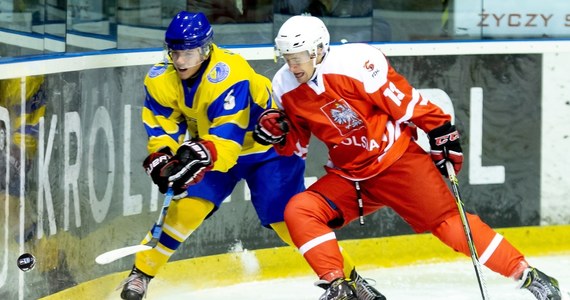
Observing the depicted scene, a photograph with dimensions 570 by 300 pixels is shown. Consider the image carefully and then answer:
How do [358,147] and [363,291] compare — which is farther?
[363,291]

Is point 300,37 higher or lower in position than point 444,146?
higher

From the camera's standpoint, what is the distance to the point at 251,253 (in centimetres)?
566

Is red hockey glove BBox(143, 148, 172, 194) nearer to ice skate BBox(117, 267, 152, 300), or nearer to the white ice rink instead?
ice skate BBox(117, 267, 152, 300)

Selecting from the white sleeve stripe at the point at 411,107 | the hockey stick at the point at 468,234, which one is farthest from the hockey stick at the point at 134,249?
the hockey stick at the point at 468,234

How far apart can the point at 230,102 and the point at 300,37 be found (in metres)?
0.34

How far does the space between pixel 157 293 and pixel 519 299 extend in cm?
150

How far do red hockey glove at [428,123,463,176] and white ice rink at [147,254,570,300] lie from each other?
3.22 ft

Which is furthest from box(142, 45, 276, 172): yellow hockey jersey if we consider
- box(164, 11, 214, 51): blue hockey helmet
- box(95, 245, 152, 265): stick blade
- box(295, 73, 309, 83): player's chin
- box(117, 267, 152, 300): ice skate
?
box(117, 267, 152, 300): ice skate

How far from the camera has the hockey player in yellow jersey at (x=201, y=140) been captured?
4305mm

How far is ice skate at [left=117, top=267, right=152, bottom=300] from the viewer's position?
4555mm

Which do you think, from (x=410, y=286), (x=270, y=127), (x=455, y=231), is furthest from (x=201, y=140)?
(x=410, y=286)

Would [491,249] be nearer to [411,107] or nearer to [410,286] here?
[411,107]

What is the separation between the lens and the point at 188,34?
429cm

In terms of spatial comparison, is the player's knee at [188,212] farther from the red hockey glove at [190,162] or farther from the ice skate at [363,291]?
the ice skate at [363,291]
